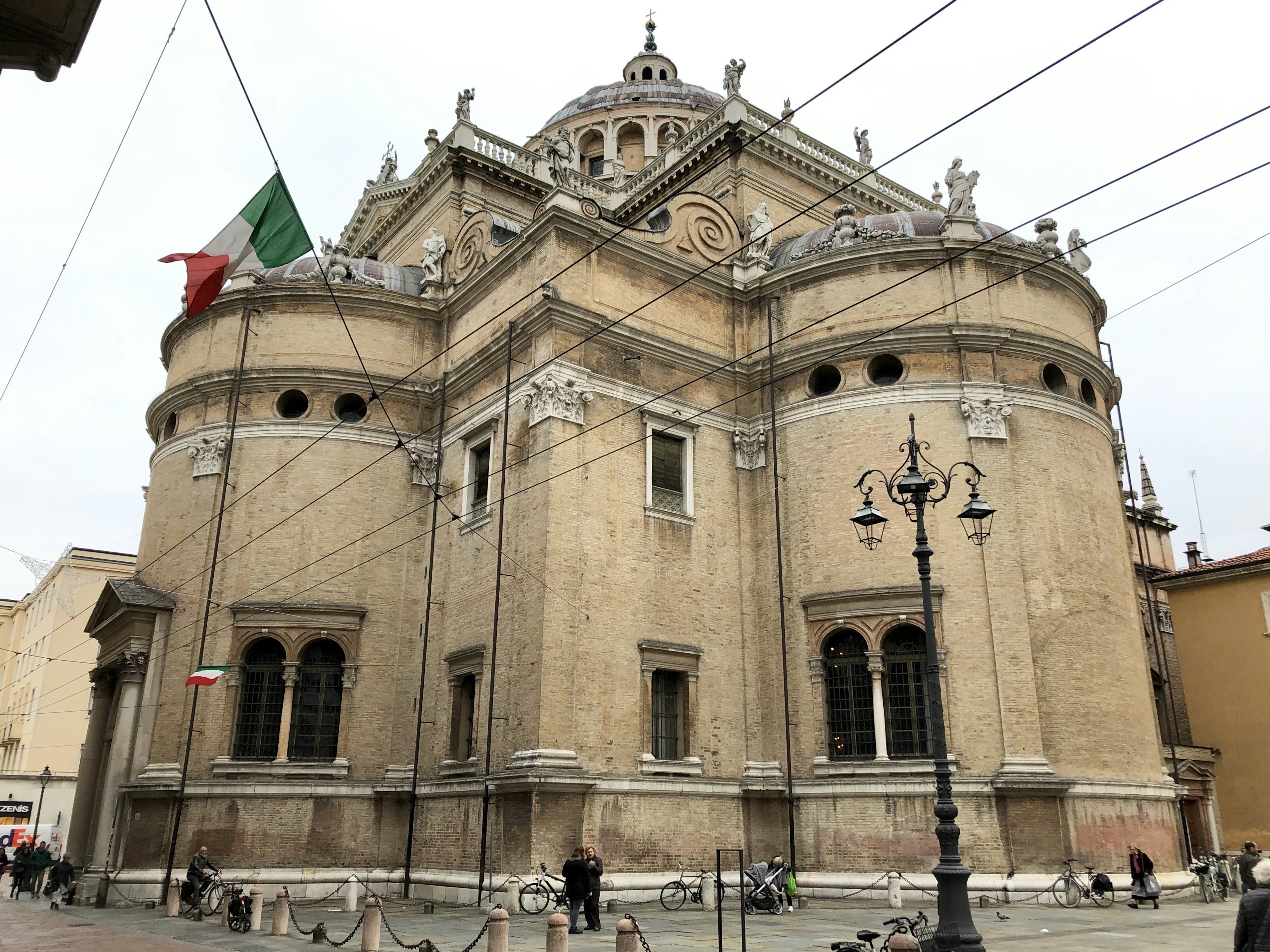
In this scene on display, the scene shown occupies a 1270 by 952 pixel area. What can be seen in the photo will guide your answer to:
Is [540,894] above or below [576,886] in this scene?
below

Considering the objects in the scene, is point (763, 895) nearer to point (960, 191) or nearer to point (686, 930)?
point (686, 930)

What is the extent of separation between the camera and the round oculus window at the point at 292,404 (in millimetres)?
25219

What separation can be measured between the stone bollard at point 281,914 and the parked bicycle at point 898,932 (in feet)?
25.9

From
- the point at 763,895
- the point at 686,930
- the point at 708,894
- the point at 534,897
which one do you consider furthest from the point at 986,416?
the point at 534,897

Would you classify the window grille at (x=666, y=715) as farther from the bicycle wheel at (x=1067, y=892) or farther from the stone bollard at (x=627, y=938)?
the stone bollard at (x=627, y=938)

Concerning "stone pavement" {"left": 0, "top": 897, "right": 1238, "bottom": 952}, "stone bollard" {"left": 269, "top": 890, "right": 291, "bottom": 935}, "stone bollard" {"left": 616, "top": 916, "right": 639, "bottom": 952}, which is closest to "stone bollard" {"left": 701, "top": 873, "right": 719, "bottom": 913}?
"stone pavement" {"left": 0, "top": 897, "right": 1238, "bottom": 952}

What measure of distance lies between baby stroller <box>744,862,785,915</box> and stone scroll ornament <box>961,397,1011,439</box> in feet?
32.6

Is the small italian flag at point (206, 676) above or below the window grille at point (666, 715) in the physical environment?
above

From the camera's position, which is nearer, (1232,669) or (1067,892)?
(1067,892)

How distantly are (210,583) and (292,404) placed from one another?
479 centimetres

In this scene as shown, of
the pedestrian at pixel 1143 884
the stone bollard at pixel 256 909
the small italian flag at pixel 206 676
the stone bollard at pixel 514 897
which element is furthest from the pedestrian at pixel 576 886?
the pedestrian at pixel 1143 884

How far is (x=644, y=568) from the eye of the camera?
70.7 ft

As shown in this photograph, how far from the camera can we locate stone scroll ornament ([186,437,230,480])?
24625mm

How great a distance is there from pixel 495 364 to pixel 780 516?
7.26m
